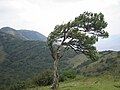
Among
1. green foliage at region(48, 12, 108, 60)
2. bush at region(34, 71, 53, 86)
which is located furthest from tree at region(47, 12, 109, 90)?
bush at region(34, 71, 53, 86)

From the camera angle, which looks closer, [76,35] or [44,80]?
[76,35]

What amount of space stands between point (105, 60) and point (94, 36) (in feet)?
515

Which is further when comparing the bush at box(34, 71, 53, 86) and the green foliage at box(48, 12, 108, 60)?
the bush at box(34, 71, 53, 86)

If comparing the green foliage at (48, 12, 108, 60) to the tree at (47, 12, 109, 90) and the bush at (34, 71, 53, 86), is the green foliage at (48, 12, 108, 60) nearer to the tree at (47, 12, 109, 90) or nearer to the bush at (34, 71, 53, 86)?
the tree at (47, 12, 109, 90)

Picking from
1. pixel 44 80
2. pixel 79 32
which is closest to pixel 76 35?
pixel 79 32

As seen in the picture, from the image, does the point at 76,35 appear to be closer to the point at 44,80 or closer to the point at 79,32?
the point at 79,32

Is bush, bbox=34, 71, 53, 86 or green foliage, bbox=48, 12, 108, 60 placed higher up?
green foliage, bbox=48, 12, 108, 60

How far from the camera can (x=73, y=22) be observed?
126 ft

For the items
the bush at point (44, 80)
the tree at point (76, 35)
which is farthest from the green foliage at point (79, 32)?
the bush at point (44, 80)

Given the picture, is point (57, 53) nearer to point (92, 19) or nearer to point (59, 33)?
point (59, 33)

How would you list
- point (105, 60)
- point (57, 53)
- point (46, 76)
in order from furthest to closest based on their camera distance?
point (105, 60) < point (46, 76) < point (57, 53)

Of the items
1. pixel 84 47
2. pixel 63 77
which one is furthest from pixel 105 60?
pixel 84 47

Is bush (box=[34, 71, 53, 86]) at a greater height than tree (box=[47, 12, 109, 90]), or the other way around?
tree (box=[47, 12, 109, 90])

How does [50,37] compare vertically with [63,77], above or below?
above
